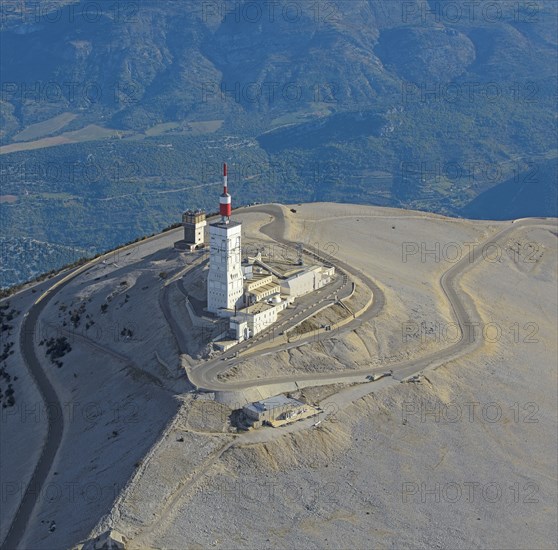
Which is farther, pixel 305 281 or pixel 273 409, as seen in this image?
pixel 305 281

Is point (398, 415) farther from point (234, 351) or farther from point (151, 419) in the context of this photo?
point (151, 419)

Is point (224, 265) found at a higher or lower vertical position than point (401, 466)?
higher

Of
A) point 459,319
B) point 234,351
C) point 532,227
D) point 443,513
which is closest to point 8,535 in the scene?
point 234,351

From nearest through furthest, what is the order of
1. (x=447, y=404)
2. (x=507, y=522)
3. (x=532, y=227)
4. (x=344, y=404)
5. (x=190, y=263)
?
(x=507, y=522)
(x=344, y=404)
(x=447, y=404)
(x=190, y=263)
(x=532, y=227)

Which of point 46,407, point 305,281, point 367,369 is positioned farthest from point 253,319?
point 46,407

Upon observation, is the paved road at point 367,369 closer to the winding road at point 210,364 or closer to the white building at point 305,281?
the winding road at point 210,364

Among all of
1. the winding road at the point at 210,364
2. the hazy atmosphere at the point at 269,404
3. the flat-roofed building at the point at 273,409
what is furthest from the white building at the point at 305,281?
the flat-roofed building at the point at 273,409

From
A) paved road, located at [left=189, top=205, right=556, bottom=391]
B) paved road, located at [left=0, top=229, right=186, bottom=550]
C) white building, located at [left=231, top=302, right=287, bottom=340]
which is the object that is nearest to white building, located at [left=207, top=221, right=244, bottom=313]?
white building, located at [left=231, top=302, right=287, bottom=340]

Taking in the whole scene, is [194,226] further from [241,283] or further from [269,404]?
[269,404]
